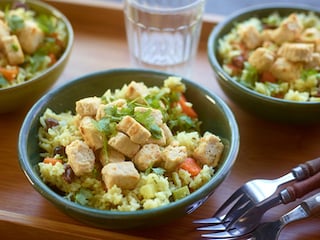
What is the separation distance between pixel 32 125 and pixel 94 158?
0.25 m

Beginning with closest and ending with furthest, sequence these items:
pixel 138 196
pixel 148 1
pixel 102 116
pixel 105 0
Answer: pixel 138 196 < pixel 102 116 < pixel 148 1 < pixel 105 0

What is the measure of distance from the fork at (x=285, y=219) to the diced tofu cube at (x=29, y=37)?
34.8 inches

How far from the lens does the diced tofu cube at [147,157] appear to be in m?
1.36

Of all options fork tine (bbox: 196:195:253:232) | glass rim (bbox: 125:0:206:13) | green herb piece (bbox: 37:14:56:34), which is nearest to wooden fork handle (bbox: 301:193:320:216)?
fork tine (bbox: 196:195:253:232)

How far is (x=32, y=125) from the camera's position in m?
1.51

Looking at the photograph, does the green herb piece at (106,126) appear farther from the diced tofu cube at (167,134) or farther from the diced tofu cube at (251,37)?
the diced tofu cube at (251,37)

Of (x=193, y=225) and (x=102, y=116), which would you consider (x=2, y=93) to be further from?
(x=193, y=225)

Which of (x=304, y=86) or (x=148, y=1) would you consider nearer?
(x=304, y=86)

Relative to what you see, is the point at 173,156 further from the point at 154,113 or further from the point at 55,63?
the point at 55,63

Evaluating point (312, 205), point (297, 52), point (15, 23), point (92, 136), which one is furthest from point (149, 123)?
point (15, 23)

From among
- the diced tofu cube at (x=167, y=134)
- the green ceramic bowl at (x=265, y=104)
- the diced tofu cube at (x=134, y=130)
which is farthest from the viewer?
the green ceramic bowl at (x=265, y=104)

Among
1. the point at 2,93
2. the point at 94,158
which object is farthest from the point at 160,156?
the point at 2,93

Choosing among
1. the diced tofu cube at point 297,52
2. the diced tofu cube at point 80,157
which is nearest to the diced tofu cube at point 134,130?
the diced tofu cube at point 80,157

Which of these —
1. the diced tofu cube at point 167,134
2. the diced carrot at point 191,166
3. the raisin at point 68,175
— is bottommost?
the diced carrot at point 191,166
